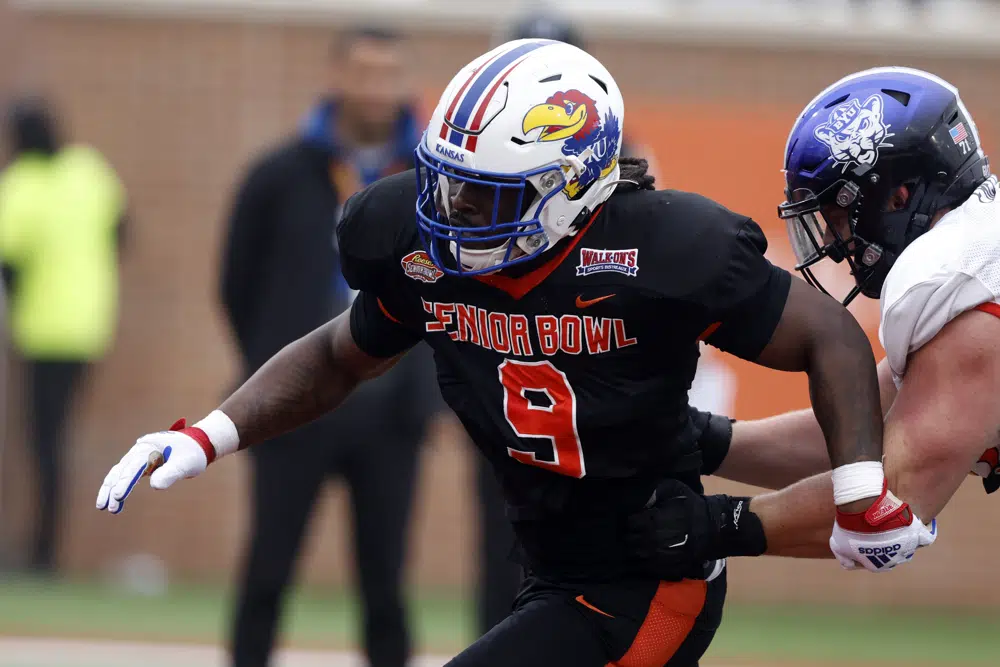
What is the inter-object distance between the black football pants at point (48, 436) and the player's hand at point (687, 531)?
5.53 metres

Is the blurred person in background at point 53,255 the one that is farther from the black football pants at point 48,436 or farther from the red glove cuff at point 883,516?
Answer: the red glove cuff at point 883,516

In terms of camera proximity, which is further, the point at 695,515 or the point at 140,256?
the point at 140,256

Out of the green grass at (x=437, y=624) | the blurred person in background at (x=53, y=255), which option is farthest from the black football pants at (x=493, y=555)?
the blurred person in background at (x=53, y=255)

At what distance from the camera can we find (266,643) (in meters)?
5.27

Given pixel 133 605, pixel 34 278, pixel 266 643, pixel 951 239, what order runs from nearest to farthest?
pixel 951 239 → pixel 266 643 → pixel 133 605 → pixel 34 278

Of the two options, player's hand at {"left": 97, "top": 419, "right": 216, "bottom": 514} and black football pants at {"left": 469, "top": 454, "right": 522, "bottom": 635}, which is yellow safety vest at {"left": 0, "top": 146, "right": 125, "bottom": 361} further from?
player's hand at {"left": 97, "top": 419, "right": 216, "bottom": 514}

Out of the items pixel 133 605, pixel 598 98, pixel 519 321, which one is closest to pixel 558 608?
pixel 519 321

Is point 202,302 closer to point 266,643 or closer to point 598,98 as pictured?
point 266,643

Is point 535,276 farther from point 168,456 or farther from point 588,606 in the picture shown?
point 168,456

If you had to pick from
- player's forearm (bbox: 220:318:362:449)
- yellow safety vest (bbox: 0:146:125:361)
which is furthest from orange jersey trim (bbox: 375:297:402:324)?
yellow safety vest (bbox: 0:146:125:361)

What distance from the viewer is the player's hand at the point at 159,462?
10.9ft

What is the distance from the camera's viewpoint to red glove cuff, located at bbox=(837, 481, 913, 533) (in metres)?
3.09

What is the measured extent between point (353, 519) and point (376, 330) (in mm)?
1998

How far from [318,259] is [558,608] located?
251 cm
